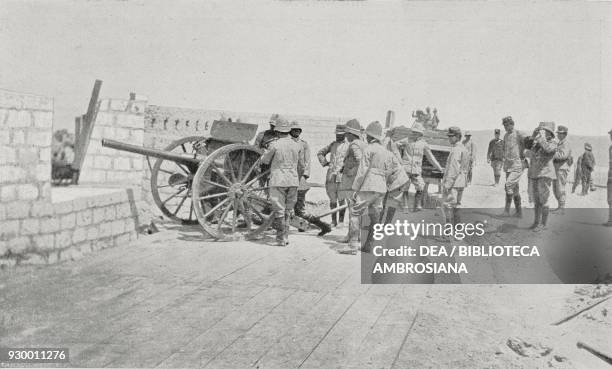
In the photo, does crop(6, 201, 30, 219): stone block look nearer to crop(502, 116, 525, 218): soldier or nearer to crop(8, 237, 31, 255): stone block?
crop(8, 237, 31, 255): stone block

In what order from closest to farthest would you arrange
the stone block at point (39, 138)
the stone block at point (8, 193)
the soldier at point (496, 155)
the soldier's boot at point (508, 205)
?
1. the stone block at point (8, 193)
2. the stone block at point (39, 138)
3. the soldier's boot at point (508, 205)
4. the soldier at point (496, 155)

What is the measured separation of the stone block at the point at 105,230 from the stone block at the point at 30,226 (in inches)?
35.7

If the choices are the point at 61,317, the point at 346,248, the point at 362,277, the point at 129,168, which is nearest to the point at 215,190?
the point at 129,168

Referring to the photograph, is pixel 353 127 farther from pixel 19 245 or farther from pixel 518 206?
pixel 19 245

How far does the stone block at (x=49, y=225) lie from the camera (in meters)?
5.43

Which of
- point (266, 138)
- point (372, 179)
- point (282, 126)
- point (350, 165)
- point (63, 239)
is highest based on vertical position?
point (282, 126)

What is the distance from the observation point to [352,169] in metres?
7.40

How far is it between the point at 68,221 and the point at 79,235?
0.76 feet

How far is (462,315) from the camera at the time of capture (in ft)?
14.6

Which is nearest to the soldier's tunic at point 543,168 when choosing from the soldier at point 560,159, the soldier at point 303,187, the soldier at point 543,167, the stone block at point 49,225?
the soldier at point 543,167

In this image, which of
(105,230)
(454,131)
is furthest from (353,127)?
(105,230)

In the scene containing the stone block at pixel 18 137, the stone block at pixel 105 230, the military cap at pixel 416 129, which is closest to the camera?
the stone block at pixel 18 137

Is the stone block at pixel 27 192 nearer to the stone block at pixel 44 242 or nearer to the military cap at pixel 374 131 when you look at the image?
the stone block at pixel 44 242

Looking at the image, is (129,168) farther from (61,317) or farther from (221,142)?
(61,317)
